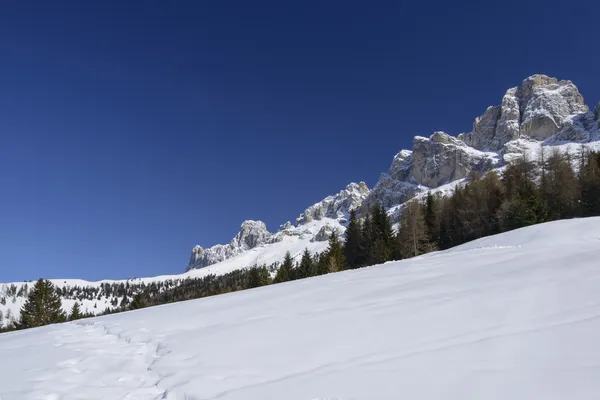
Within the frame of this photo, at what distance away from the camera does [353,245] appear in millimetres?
50375

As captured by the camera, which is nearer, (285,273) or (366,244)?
(366,244)

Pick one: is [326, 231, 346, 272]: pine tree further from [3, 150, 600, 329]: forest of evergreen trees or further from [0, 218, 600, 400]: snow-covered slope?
[0, 218, 600, 400]: snow-covered slope

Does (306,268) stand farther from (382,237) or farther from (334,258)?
(382,237)

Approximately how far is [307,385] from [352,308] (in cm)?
436

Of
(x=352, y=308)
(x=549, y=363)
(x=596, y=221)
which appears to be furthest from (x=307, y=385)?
(x=596, y=221)

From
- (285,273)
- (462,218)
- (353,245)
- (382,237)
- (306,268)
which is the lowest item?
(285,273)

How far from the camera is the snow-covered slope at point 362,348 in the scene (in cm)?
453

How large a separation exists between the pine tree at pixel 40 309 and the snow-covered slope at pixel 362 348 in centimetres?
3824

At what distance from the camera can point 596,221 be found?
20.8m

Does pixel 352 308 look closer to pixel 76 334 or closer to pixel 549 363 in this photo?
pixel 549 363

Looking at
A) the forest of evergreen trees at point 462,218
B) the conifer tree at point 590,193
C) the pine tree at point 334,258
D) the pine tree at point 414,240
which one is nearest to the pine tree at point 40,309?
the forest of evergreen trees at point 462,218

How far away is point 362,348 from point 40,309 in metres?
47.7

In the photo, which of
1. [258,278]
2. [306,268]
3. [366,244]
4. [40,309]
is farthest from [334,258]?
[40,309]

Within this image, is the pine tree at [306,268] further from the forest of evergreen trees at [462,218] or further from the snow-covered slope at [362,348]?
the snow-covered slope at [362,348]
